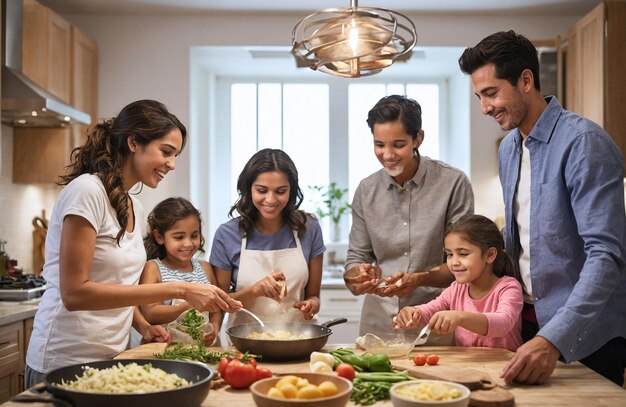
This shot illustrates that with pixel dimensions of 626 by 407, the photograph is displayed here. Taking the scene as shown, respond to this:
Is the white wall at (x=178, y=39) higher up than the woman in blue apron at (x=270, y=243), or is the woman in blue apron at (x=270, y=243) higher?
the white wall at (x=178, y=39)

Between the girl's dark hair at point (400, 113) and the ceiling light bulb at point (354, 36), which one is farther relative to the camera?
the girl's dark hair at point (400, 113)

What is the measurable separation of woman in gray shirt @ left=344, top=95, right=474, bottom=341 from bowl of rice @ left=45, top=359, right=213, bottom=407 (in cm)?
103

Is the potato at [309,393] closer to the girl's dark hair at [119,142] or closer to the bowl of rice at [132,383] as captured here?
the bowl of rice at [132,383]

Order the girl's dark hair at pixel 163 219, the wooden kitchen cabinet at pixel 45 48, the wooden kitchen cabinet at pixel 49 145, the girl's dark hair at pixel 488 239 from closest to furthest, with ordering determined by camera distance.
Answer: the girl's dark hair at pixel 488 239 < the girl's dark hair at pixel 163 219 < the wooden kitchen cabinet at pixel 45 48 < the wooden kitchen cabinet at pixel 49 145

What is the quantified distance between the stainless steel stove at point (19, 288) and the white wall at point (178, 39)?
142 cm

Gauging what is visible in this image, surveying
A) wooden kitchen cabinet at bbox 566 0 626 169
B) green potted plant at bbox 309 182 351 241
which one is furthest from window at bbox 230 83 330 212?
wooden kitchen cabinet at bbox 566 0 626 169

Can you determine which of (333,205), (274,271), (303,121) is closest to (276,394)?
(274,271)

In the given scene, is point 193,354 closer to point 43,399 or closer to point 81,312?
point 81,312

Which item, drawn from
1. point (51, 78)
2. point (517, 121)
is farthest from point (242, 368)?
point (51, 78)

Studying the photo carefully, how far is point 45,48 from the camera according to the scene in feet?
14.3

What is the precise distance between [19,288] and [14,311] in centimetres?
41

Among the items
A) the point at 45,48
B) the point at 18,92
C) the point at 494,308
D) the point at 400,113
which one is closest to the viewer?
the point at 494,308

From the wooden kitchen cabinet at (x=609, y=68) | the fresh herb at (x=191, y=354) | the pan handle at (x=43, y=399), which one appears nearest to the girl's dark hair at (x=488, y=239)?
the fresh herb at (x=191, y=354)

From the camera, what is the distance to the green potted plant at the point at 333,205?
585cm
